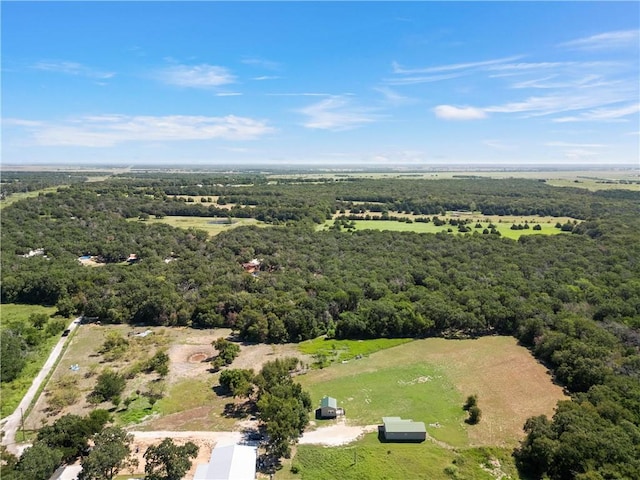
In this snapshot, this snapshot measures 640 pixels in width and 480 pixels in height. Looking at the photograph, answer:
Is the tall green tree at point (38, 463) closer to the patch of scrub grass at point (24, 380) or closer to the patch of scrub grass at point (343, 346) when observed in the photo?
the patch of scrub grass at point (24, 380)

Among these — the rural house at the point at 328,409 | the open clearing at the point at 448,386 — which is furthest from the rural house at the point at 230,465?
the open clearing at the point at 448,386

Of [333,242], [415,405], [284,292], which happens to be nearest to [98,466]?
[415,405]

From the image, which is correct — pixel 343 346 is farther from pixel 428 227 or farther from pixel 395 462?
pixel 428 227

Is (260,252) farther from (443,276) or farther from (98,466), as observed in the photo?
(98,466)

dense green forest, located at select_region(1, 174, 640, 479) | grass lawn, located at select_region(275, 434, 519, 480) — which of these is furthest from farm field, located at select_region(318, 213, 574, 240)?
grass lawn, located at select_region(275, 434, 519, 480)

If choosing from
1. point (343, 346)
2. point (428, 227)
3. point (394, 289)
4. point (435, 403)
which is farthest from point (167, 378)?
point (428, 227)

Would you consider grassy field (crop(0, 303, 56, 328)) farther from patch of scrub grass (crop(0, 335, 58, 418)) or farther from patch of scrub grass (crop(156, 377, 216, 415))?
patch of scrub grass (crop(156, 377, 216, 415))
